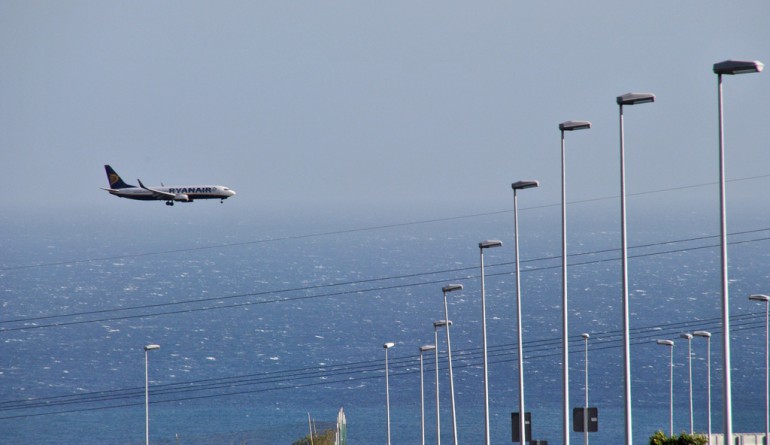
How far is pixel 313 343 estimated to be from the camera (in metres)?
190

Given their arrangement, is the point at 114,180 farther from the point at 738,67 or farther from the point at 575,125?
the point at 738,67

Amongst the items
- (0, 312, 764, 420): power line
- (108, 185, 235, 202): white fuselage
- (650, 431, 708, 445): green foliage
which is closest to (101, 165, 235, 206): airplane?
(108, 185, 235, 202): white fuselage

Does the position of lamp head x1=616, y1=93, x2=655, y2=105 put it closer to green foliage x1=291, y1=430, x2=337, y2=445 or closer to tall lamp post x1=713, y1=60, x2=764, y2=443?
tall lamp post x1=713, y1=60, x2=764, y2=443

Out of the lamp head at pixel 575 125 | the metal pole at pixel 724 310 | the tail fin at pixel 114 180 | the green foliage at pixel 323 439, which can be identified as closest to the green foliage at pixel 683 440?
the lamp head at pixel 575 125

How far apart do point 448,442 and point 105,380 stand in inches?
2388

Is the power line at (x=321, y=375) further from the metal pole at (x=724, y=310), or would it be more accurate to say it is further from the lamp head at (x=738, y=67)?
the lamp head at (x=738, y=67)

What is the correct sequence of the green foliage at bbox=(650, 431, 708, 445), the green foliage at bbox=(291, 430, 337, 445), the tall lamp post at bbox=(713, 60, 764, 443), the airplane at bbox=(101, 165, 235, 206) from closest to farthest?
the tall lamp post at bbox=(713, 60, 764, 443)
the green foliage at bbox=(650, 431, 708, 445)
the green foliage at bbox=(291, 430, 337, 445)
the airplane at bbox=(101, 165, 235, 206)

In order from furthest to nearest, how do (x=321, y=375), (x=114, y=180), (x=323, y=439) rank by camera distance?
(x=321, y=375) → (x=114, y=180) → (x=323, y=439)

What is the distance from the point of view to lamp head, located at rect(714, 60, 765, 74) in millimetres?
27422

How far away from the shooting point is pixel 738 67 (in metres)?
27.6

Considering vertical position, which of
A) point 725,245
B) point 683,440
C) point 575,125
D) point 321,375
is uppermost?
point 575,125

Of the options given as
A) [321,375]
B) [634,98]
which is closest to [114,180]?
[321,375]

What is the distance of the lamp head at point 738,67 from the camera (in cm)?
2742

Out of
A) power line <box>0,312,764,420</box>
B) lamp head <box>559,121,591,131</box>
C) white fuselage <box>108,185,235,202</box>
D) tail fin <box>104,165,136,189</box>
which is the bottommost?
power line <box>0,312,764,420</box>
